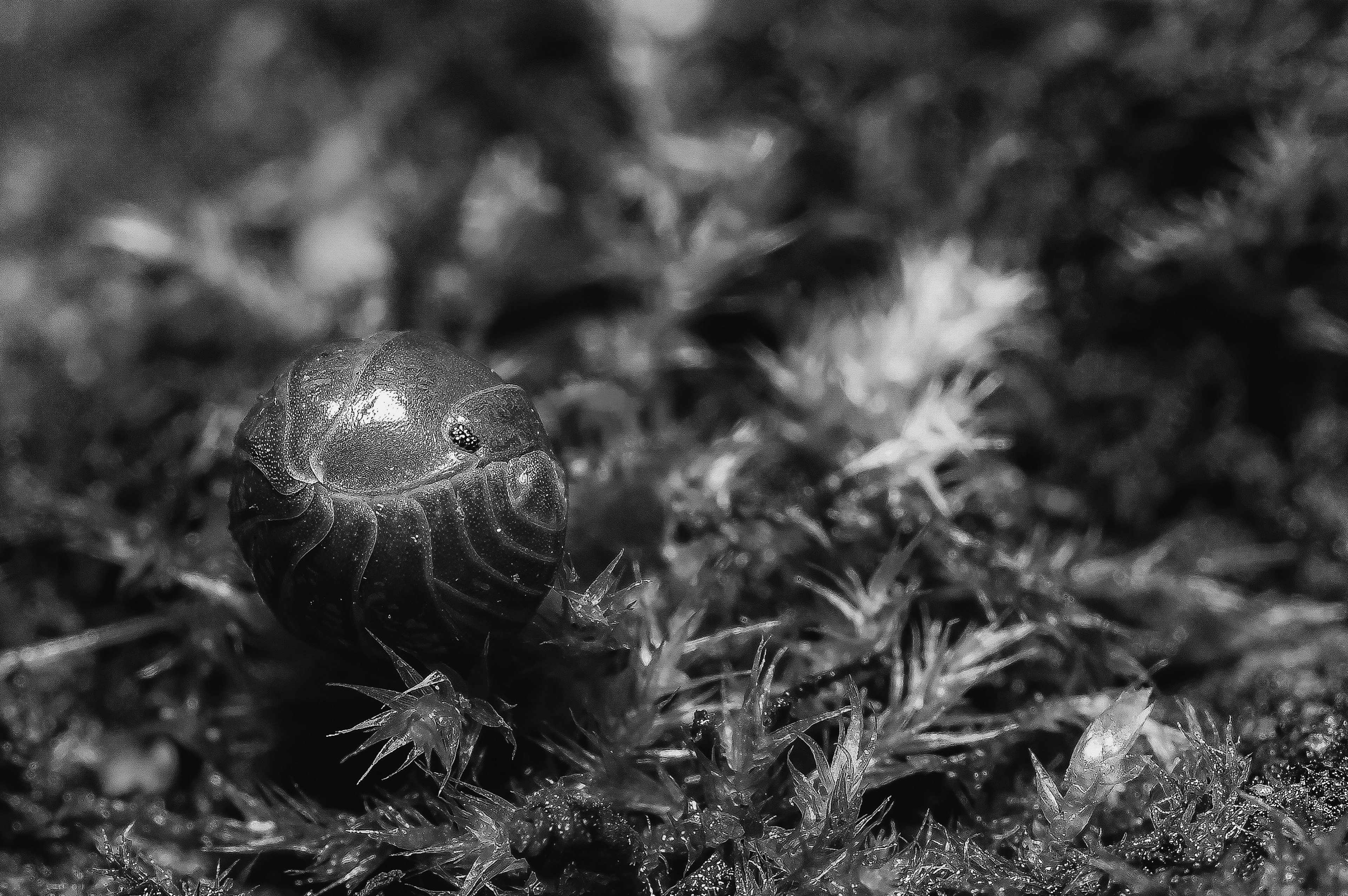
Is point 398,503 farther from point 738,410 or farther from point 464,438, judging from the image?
point 738,410

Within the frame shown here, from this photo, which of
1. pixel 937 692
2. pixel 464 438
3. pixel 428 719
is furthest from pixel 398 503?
pixel 937 692

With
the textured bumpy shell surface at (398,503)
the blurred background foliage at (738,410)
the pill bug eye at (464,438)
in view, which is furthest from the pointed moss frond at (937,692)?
the pill bug eye at (464,438)

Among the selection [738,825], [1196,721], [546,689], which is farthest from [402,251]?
[1196,721]

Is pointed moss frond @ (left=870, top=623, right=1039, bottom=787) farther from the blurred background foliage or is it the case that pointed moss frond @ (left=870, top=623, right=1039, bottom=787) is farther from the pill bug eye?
the pill bug eye

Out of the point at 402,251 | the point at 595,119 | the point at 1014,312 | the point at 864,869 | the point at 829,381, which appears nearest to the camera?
the point at 864,869

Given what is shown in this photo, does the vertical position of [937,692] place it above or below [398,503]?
below

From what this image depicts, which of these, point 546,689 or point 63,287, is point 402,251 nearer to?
point 63,287

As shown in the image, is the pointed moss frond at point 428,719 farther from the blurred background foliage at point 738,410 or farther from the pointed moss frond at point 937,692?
the pointed moss frond at point 937,692
